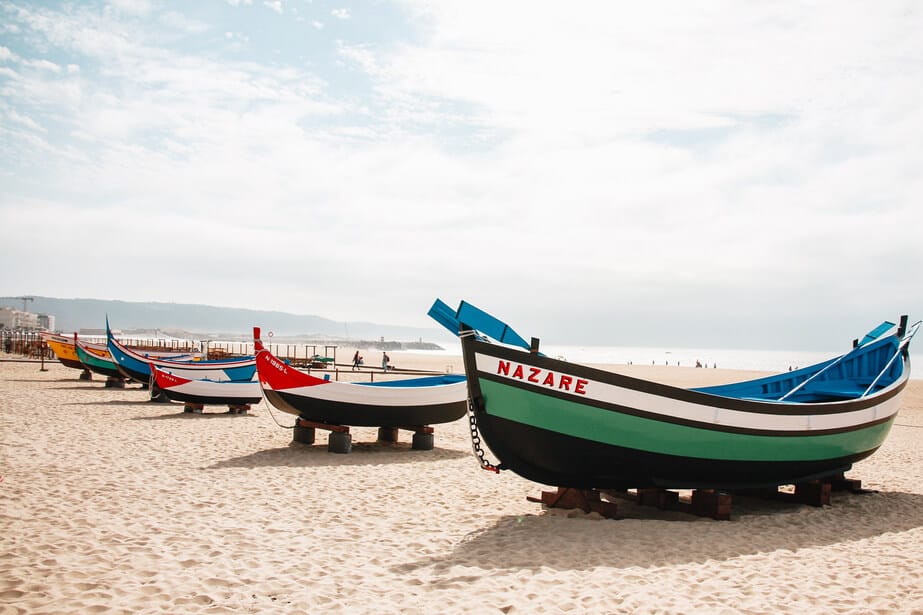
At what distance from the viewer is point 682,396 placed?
703 centimetres

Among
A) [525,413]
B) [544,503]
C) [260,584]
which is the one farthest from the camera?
[544,503]

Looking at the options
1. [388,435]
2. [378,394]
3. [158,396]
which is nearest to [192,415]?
[158,396]

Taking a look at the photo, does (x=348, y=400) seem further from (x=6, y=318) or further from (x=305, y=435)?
(x=6, y=318)

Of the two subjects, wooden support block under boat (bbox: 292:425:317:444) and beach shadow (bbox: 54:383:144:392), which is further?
beach shadow (bbox: 54:383:144:392)

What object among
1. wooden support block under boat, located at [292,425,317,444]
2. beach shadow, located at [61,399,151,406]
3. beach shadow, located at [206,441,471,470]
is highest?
wooden support block under boat, located at [292,425,317,444]

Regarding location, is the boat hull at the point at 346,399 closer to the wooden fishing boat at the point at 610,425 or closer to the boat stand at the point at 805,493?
the wooden fishing boat at the point at 610,425

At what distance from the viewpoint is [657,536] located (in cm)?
669

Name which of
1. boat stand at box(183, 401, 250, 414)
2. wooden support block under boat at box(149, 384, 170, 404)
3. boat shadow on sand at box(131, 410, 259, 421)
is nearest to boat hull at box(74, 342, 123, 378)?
wooden support block under boat at box(149, 384, 170, 404)

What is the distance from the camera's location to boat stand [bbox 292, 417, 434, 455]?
38.2 ft

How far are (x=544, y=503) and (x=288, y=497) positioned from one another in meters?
3.14

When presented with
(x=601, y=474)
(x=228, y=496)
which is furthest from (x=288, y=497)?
(x=601, y=474)

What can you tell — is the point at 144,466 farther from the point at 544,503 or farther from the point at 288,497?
the point at 544,503

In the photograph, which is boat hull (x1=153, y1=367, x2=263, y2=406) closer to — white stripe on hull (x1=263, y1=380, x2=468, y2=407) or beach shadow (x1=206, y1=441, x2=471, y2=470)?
beach shadow (x1=206, y1=441, x2=471, y2=470)

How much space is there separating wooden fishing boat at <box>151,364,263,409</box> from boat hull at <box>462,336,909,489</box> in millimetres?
11379
